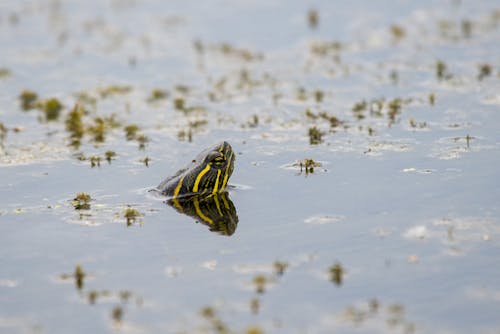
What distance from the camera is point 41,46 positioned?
85.6 feet

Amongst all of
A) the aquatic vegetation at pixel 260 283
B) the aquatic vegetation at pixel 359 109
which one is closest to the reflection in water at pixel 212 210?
the aquatic vegetation at pixel 260 283

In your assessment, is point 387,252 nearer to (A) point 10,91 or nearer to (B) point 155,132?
(B) point 155,132

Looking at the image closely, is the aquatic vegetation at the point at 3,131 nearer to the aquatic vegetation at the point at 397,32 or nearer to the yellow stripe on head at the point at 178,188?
the yellow stripe on head at the point at 178,188

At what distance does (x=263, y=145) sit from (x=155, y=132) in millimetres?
2822

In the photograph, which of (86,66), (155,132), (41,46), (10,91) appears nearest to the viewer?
(155,132)

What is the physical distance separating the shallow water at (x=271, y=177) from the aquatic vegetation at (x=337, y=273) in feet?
0.08

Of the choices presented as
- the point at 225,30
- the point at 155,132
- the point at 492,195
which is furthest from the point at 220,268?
the point at 225,30

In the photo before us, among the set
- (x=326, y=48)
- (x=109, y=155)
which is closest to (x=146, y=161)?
(x=109, y=155)

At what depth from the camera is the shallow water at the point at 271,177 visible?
918 cm

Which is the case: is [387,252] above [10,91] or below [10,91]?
below

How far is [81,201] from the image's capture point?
42.8ft

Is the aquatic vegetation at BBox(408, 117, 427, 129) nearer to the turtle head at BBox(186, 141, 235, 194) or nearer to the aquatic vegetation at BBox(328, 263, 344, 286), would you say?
the turtle head at BBox(186, 141, 235, 194)

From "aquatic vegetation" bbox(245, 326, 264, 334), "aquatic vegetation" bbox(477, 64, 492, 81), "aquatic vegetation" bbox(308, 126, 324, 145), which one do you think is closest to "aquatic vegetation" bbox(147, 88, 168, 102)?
"aquatic vegetation" bbox(308, 126, 324, 145)

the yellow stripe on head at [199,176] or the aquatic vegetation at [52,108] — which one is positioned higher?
the aquatic vegetation at [52,108]
